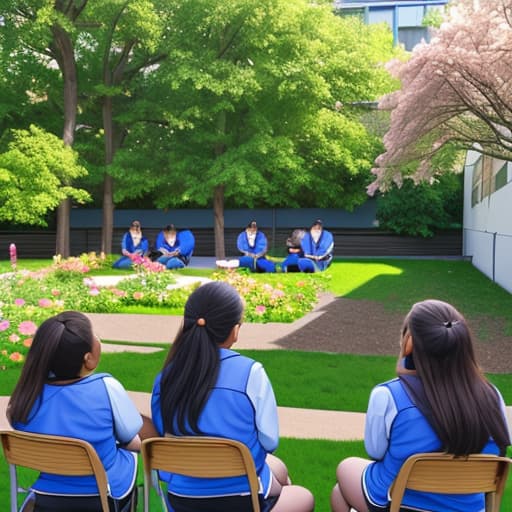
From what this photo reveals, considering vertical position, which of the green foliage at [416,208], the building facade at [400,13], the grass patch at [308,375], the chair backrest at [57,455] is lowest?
the grass patch at [308,375]

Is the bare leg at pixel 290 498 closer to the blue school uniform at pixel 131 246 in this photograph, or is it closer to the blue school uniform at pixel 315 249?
the blue school uniform at pixel 315 249

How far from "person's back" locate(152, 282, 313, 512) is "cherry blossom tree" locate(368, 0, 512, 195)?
9.02 m

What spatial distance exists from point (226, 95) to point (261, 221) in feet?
28.4

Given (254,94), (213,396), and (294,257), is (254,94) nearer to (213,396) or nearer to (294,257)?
(294,257)

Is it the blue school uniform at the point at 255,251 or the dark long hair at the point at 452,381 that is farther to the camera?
the blue school uniform at the point at 255,251

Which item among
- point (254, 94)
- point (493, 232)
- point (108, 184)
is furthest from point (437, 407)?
point (108, 184)

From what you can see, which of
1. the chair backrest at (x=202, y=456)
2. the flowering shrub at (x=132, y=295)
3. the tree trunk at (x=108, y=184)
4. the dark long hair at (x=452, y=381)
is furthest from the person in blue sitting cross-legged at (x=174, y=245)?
the dark long hair at (x=452, y=381)

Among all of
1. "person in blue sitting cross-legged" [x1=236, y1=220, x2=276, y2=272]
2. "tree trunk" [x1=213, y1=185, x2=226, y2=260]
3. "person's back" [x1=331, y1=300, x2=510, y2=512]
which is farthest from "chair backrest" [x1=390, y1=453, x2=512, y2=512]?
"tree trunk" [x1=213, y1=185, x2=226, y2=260]

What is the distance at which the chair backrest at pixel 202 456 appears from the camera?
262 cm

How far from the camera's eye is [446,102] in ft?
38.4

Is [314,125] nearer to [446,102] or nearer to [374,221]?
[374,221]

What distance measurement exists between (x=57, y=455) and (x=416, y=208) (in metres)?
27.2

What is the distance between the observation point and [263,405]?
292 cm

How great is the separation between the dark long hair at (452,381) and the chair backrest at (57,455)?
1329 mm
